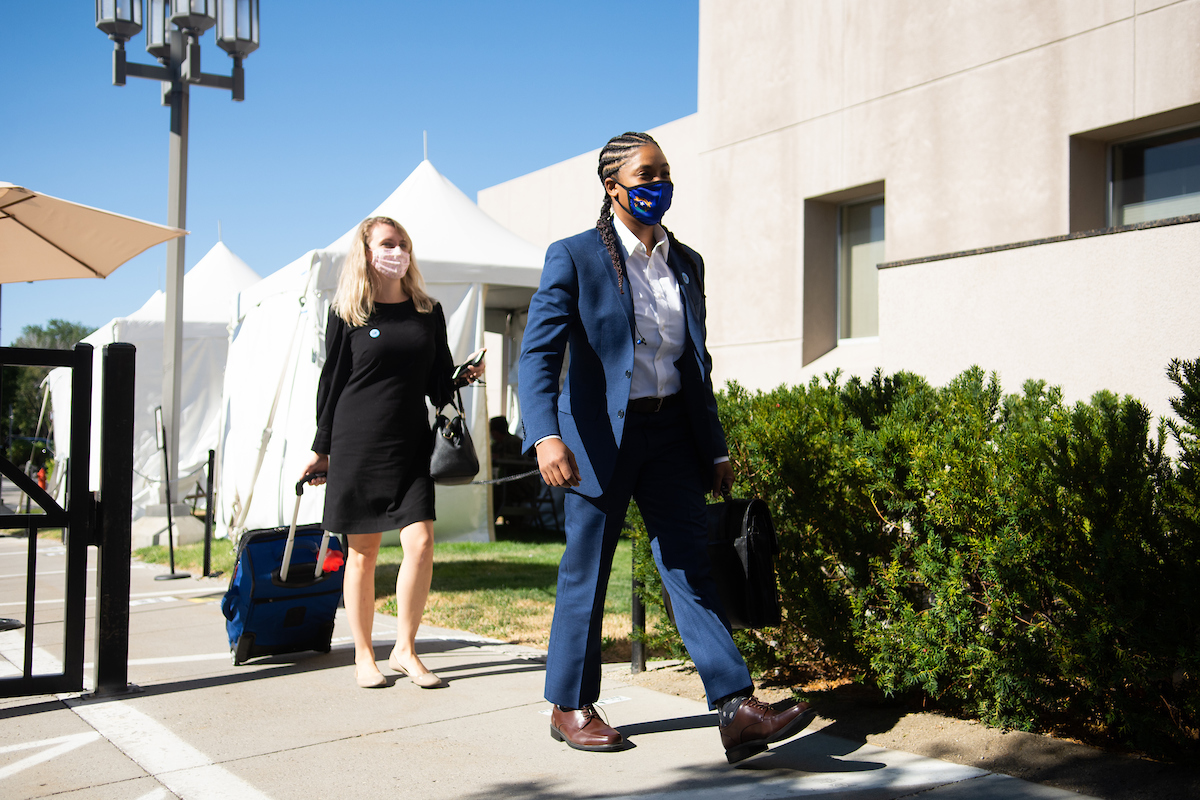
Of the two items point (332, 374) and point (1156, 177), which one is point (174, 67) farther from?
point (1156, 177)

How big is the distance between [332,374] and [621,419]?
1.78m

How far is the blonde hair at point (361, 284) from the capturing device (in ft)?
14.0

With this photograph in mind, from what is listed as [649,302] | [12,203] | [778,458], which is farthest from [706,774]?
[12,203]

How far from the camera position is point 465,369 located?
4434mm

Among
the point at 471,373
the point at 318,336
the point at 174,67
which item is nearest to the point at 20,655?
the point at 471,373

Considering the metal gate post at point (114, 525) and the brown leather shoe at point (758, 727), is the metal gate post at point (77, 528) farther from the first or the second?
the brown leather shoe at point (758, 727)

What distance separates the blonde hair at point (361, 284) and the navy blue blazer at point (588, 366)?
1364 millimetres

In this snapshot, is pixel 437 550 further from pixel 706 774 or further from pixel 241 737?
pixel 706 774

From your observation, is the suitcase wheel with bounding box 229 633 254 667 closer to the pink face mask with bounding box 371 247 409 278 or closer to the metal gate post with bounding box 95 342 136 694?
the metal gate post with bounding box 95 342 136 694

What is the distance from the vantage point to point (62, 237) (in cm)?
604

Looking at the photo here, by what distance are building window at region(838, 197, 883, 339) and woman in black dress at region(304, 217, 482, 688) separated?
5.49 meters

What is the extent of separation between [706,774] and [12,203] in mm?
4942

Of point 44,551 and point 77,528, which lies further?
point 44,551

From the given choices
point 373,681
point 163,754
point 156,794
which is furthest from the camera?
point 373,681
